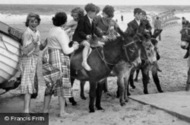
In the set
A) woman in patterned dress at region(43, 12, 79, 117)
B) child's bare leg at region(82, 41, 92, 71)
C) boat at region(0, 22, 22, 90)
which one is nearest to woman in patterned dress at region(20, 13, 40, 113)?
woman in patterned dress at region(43, 12, 79, 117)

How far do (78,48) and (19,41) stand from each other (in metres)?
1.19

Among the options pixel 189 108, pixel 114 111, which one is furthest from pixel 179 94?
pixel 114 111

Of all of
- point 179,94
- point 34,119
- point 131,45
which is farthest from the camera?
point 179,94

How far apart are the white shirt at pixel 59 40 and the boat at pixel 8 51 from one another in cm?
101

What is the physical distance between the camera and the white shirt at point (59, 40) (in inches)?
209

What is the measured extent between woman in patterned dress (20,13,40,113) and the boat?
0.51 meters

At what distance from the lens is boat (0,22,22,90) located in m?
5.89

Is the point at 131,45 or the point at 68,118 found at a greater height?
the point at 131,45

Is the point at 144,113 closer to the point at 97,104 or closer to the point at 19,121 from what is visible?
the point at 97,104

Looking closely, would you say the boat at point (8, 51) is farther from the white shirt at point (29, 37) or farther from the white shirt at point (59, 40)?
the white shirt at point (59, 40)

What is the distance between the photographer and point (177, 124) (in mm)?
5180

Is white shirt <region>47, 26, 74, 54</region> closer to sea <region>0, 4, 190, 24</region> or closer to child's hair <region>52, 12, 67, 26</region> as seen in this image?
child's hair <region>52, 12, 67, 26</region>

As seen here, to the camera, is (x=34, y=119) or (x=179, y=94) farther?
(x=179, y=94)

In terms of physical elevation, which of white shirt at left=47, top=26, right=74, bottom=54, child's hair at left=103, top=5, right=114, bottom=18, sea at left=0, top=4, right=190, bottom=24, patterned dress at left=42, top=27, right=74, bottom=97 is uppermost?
sea at left=0, top=4, right=190, bottom=24
